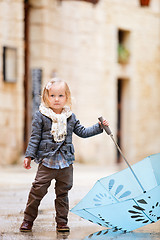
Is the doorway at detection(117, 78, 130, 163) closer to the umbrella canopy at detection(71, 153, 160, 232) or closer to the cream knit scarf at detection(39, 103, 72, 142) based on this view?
the umbrella canopy at detection(71, 153, 160, 232)

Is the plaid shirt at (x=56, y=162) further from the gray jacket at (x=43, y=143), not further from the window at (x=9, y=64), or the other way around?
the window at (x=9, y=64)

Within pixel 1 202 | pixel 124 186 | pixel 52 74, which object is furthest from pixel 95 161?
pixel 124 186

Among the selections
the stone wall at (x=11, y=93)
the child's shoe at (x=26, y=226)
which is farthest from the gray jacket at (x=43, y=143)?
the stone wall at (x=11, y=93)

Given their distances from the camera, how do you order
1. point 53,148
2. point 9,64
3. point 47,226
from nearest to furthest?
point 53,148 → point 47,226 → point 9,64

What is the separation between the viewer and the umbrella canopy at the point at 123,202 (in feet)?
14.5

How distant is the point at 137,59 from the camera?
17.5 meters

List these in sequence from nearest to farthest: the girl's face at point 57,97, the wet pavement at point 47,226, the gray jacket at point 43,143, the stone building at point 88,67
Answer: the wet pavement at point 47,226, the gray jacket at point 43,143, the girl's face at point 57,97, the stone building at point 88,67

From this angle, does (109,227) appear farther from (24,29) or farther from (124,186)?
(24,29)

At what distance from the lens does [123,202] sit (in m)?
4.44

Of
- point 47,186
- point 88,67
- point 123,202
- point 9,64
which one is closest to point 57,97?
point 47,186

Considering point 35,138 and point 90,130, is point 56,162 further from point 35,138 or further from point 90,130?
point 90,130

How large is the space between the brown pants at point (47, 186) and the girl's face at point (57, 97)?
1.52ft

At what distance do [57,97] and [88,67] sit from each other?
10405mm

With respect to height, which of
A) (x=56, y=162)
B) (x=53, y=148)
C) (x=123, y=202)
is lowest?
(x=123, y=202)
